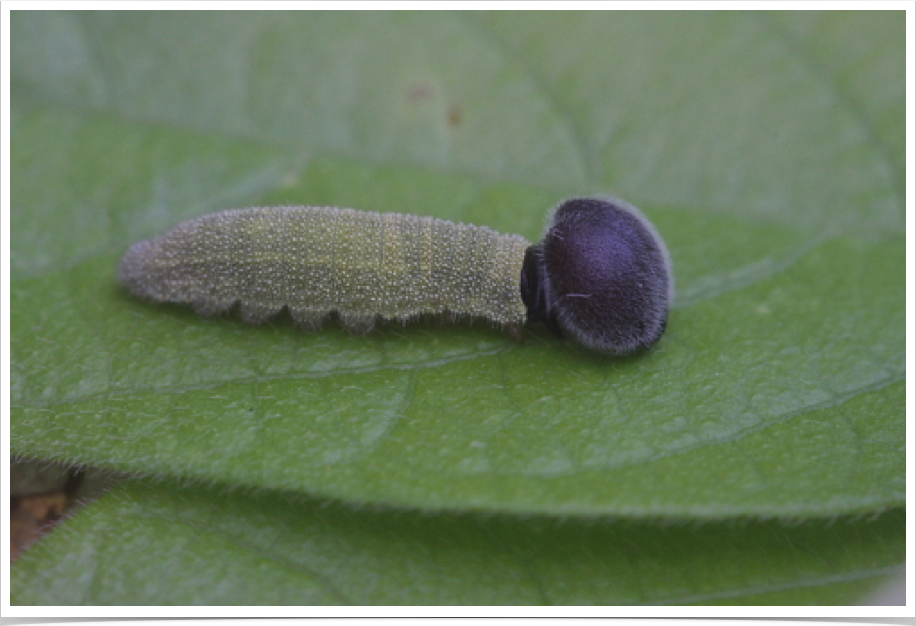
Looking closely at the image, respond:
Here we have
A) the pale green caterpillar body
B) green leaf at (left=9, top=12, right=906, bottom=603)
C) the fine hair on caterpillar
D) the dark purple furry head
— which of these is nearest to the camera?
green leaf at (left=9, top=12, right=906, bottom=603)

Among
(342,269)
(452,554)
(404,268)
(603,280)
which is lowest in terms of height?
(452,554)

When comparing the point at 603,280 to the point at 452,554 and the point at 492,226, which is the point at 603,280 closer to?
the point at 492,226

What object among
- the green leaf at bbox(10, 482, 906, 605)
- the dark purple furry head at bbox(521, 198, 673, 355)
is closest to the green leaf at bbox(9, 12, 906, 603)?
the green leaf at bbox(10, 482, 906, 605)

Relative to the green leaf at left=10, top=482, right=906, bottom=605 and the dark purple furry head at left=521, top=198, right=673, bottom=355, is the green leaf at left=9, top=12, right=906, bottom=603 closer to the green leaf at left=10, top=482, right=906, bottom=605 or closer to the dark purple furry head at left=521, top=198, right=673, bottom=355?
the green leaf at left=10, top=482, right=906, bottom=605

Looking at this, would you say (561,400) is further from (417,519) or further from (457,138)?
(457,138)

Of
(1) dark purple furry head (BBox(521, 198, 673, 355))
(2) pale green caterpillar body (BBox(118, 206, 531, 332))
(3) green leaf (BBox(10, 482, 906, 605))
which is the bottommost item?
(3) green leaf (BBox(10, 482, 906, 605))

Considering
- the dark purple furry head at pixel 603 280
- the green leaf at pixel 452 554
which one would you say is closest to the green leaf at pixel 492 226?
the green leaf at pixel 452 554

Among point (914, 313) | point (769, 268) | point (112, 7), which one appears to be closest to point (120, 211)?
point (112, 7)

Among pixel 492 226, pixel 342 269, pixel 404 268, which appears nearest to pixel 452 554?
pixel 404 268
